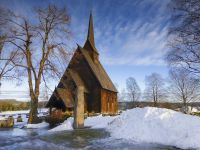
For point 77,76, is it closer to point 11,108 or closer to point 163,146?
point 163,146

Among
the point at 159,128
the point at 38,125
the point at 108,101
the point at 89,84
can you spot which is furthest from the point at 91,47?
the point at 159,128

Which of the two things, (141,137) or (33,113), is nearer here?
(141,137)

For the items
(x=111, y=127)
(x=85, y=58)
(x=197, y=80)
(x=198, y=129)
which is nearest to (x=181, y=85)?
(x=85, y=58)

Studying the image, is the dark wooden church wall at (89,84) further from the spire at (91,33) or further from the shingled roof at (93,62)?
the spire at (91,33)

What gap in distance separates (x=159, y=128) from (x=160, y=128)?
0.20 feet

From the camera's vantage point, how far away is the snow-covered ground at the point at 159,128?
1295 centimetres

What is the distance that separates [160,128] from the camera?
14758 millimetres

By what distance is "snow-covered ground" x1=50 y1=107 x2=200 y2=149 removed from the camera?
12.9 meters

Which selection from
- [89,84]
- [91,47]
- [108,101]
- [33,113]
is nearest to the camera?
[33,113]

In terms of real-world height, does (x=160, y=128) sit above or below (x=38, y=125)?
above

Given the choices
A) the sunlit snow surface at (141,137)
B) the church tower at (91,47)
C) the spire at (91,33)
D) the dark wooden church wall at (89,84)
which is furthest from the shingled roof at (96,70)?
the sunlit snow surface at (141,137)

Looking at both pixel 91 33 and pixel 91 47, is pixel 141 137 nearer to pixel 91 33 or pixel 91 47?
pixel 91 47

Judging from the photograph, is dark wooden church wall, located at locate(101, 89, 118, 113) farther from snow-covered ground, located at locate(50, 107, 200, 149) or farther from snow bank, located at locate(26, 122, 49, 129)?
snow-covered ground, located at locate(50, 107, 200, 149)

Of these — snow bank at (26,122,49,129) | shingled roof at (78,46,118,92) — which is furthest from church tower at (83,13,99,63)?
snow bank at (26,122,49,129)
